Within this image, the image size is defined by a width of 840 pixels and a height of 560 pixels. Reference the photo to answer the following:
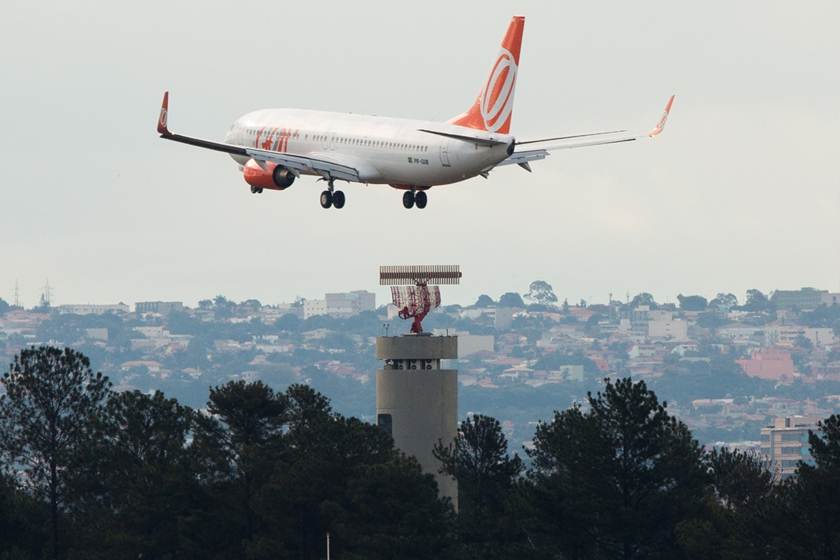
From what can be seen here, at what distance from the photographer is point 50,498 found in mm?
160625

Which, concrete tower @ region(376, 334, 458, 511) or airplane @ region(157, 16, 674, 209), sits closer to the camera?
airplane @ region(157, 16, 674, 209)

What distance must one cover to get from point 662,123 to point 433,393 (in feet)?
132

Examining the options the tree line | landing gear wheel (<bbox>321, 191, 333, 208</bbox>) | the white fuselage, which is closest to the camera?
the tree line

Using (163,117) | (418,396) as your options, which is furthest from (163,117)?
(418,396)

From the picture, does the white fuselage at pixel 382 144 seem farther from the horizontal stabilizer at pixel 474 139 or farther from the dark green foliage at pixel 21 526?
the dark green foliage at pixel 21 526

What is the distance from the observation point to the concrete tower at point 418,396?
169500 millimetres

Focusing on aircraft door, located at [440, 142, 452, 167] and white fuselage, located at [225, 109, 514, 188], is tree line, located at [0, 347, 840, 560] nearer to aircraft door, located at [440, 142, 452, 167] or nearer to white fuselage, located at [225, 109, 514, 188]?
white fuselage, located at [225, 109, 514, 188]

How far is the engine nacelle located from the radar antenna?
113ft

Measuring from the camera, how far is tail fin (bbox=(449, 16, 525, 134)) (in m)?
144

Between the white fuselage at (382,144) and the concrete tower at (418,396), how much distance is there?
2277 cm

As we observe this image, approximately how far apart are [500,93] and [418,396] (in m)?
33.7

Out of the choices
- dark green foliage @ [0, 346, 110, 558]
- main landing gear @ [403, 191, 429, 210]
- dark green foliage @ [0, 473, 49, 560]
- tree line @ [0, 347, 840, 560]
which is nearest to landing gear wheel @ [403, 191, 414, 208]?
main landing gear @ [403, 191, 429, 210]

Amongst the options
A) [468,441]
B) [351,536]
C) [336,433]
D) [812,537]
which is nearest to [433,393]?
[468,441]

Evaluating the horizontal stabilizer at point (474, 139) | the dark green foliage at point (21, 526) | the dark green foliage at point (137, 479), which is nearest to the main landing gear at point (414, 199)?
the horizontal stabilizer at point (474, 139)
